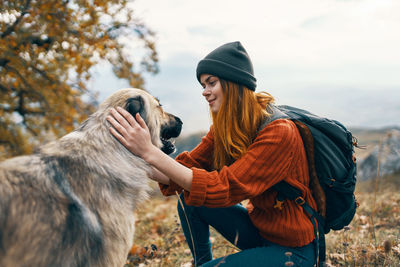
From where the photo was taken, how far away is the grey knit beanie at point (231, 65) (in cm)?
230

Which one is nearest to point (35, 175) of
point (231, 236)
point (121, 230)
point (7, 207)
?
point (7, 207)

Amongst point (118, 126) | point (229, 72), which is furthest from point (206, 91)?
point (118, 126)

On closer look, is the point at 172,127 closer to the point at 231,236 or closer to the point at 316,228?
the point at 231,236

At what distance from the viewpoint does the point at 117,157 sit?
2.03 m

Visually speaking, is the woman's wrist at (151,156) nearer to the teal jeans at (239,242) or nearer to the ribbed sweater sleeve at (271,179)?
the ribbed sweater sleeve at (271,179)

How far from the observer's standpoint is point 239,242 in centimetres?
264

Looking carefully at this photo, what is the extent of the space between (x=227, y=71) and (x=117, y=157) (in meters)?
1.06

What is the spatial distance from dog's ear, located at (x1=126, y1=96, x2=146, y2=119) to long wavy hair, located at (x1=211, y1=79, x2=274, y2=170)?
24.3 inches

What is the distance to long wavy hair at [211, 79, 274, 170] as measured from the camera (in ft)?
7.59

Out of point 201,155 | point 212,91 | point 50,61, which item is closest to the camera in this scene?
point 212,91

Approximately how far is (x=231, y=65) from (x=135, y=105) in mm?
813

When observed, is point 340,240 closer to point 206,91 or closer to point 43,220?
point 206,91

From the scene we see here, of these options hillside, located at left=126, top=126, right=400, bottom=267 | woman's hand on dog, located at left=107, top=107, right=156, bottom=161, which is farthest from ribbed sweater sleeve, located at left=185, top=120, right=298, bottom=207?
hillside, located at left=126, top=126, right=400, bottom=267

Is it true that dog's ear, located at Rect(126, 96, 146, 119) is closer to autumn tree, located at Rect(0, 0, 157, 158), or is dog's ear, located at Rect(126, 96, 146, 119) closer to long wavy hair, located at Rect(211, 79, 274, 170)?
long wavy hair, located at Rect(211, 79, 274, 170)
